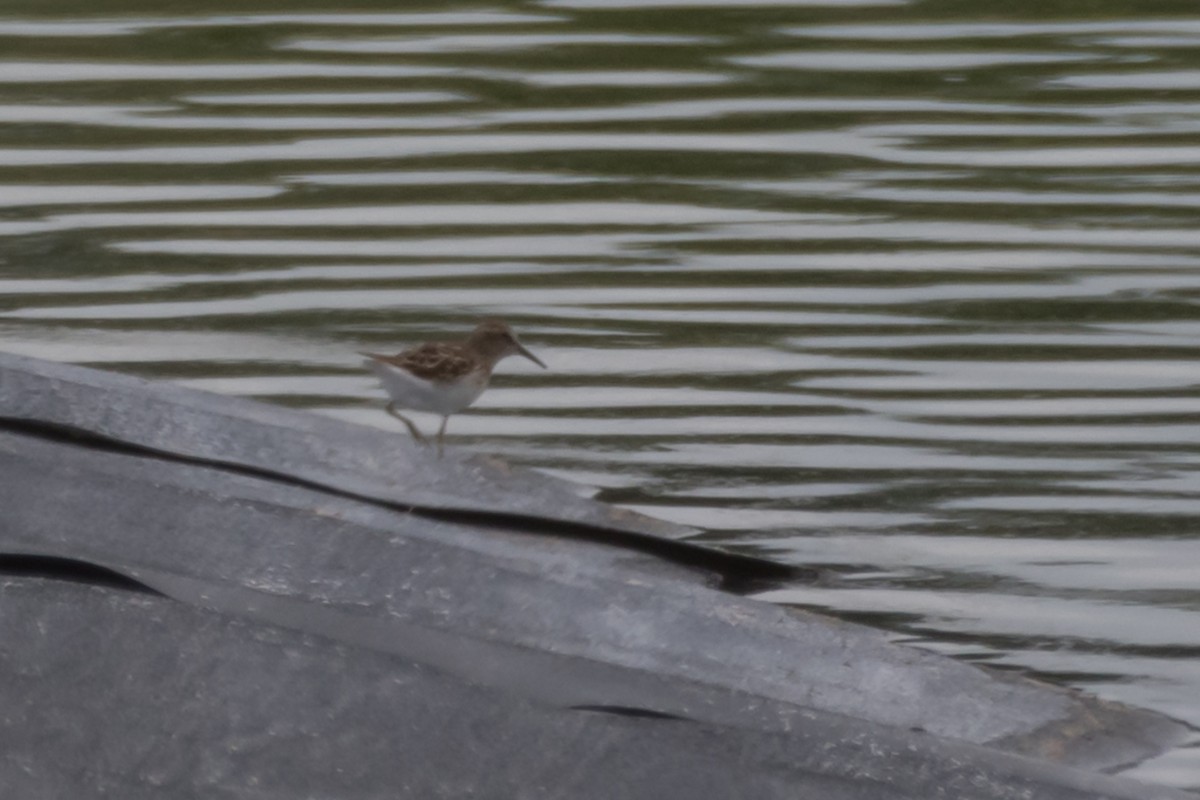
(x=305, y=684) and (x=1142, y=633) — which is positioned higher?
(x=305, y=684)

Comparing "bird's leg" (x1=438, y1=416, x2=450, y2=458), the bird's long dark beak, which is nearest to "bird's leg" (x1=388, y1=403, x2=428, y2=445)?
"bird's leg" (x1=438, y1=416, x2=450, y2=458)

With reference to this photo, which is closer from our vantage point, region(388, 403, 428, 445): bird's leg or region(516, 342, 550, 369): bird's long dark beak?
region(388, 403, 428, 445): bird's leg

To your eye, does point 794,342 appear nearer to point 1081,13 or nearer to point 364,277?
point 364,277

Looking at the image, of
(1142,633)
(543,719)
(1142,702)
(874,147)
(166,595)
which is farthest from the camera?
(874,147)

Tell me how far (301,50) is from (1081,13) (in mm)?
4048

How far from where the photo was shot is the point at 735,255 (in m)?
9.66

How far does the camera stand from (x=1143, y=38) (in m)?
13.5

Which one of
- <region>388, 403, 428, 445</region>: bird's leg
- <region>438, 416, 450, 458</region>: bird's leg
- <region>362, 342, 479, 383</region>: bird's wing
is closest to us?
<region>438, 416, 450, 458</region>: bird's leg

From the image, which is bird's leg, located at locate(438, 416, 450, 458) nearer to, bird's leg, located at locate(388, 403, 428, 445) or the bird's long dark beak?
bird's leg, located at locate(388, 403, 428, 445)

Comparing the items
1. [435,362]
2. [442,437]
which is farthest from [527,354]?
[435,362]

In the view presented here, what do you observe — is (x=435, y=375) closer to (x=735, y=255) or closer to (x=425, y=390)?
(x=425, y=390)

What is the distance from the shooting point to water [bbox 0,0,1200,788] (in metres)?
6.93

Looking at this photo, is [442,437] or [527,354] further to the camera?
[527,354]

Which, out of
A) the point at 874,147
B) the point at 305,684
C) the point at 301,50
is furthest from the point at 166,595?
the point at 301,50
